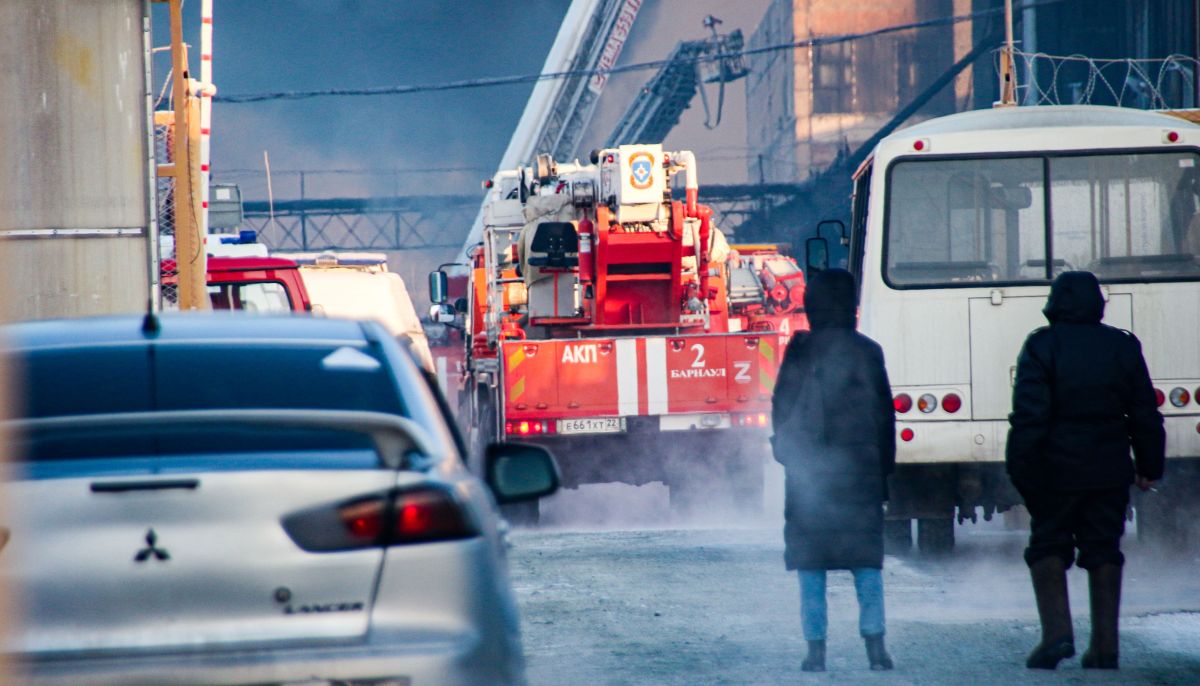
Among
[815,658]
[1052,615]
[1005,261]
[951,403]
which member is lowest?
[815,658]

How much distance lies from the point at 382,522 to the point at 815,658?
3958 mm

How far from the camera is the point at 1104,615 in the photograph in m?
7.62

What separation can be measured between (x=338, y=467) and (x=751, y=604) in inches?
250

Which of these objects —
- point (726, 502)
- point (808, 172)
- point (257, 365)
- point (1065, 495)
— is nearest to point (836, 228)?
point (808, 172)

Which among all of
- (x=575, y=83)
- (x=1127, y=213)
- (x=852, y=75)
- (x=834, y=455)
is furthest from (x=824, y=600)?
(x=852, y=75)

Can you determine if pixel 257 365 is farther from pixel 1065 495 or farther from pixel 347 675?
pixel 1065 495

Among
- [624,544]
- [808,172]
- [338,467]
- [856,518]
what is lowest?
[624,544]

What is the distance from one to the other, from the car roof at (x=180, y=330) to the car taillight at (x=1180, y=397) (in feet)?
24.6

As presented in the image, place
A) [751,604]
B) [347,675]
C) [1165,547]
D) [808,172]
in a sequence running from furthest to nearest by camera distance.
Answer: [808,172], [1165,547], [751,604], [347,675]

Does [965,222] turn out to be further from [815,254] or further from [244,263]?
[244,263]

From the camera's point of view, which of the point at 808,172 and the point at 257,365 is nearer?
the point at 257,365

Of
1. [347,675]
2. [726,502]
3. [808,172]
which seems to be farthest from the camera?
[808,172]

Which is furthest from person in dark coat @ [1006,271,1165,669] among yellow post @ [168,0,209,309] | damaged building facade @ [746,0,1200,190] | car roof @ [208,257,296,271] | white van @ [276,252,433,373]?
damaged building facade @ [746,0,1200,190]

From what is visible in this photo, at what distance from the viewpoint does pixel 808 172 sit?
62.5 metres
